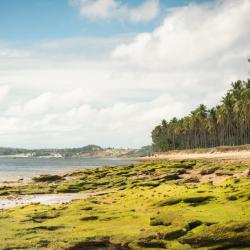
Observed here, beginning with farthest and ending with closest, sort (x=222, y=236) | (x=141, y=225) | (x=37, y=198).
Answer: (x=37, y=198), (x=141, y=225), (x=222, y=236)

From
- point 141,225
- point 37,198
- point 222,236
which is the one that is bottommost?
point 37,198

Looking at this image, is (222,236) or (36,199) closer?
(222,236)

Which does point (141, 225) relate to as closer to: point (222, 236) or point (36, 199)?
point (222, 236)

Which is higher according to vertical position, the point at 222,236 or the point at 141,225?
the point at 222,236

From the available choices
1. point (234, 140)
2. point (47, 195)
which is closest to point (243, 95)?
point (234, 140)

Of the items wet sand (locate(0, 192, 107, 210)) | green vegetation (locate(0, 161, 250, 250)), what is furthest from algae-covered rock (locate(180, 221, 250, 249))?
wet sand (locate(0, 192, 107, 210))

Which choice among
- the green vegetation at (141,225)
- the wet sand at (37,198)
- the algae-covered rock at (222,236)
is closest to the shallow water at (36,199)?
the wet sand at (37,198)

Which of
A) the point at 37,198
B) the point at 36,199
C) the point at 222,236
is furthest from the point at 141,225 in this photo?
the point at 37,198

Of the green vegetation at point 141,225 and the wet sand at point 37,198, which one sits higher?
the green vegetation at point 141,225

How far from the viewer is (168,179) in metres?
55.0

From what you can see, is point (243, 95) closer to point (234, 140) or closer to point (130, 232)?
point (234, 140)

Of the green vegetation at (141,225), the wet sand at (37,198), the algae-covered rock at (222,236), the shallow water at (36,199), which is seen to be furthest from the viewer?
the wet sand at (37,198)

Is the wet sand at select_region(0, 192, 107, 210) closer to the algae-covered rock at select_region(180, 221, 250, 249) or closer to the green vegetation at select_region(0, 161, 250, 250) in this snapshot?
the green vegetation at select_region(0, 161, 250, 250)

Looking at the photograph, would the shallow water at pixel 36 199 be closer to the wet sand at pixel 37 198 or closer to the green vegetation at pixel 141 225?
the wet sand at pixel 37 198
